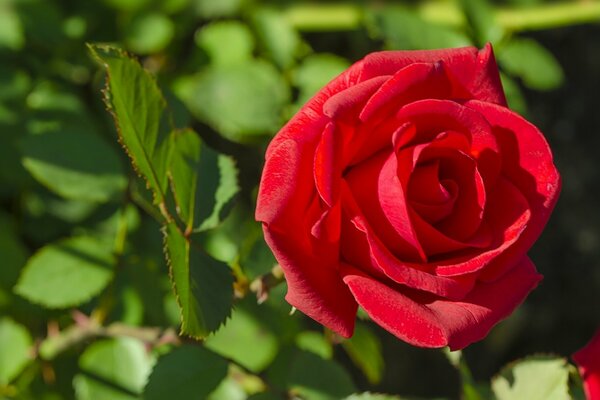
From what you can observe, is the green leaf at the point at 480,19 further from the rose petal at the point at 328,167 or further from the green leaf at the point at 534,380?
the rose petal at the point at 328,167

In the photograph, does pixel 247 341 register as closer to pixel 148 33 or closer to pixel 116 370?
pixel 116 370

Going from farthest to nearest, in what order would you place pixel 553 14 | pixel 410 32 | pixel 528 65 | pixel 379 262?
1. pixel 553 14
2. pixel 528 65
3. pixel 410 32
4. pixel 379 262

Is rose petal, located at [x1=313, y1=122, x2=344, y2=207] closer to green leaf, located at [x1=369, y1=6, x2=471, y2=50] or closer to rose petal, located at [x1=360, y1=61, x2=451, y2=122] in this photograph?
rose petal, located at [x1=360, y1=61, x2=451, y2=122]

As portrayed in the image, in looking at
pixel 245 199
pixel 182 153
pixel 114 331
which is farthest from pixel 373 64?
pixel 245 199

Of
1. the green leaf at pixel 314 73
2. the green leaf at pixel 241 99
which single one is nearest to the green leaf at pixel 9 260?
the green leaf at pixel 241 99

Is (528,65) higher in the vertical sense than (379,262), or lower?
lower

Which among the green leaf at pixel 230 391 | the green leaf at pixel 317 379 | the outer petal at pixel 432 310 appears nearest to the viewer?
the outer petal at pixel 432 310

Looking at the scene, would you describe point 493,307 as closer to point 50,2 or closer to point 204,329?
point 204,329

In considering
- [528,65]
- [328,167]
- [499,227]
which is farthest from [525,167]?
[528,65]
